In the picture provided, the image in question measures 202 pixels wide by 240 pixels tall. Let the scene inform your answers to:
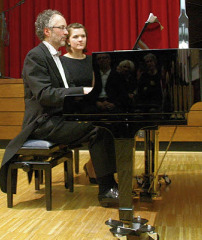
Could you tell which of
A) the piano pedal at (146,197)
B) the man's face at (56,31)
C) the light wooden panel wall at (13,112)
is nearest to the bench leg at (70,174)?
the piano pedal at (146,197)

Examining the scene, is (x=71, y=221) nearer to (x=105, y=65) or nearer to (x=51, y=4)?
(x=105, y=65)

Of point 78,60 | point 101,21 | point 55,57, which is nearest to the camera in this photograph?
point 55,57

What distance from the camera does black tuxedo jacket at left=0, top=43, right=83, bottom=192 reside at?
204cm

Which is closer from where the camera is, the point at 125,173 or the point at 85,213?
the point at 125,173

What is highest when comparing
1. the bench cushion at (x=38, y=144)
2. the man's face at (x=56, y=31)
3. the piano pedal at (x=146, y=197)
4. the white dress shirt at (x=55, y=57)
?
the man's face at (x=56, y=31)

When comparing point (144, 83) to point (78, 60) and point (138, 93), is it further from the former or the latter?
point (78, 60)

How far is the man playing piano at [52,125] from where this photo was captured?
2.08 metres

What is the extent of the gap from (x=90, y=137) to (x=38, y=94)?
1.33 feet

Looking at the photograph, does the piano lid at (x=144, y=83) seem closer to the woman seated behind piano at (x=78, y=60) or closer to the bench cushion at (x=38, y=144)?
the bench cushion at (x=38, y=144)

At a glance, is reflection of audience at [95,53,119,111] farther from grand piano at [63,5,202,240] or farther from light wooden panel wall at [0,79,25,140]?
light wooden panel wall at [0,79,25,140]

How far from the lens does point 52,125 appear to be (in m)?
2.13

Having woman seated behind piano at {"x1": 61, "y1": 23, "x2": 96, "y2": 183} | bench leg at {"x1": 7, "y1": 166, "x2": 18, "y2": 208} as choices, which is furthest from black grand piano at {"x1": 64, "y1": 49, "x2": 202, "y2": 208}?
woman seated behind piano at {"x1": 61, "y1": 23, "x2": 96, "y2": 183}

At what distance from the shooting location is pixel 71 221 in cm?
188

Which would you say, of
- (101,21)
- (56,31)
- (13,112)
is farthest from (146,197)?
(101,21)
